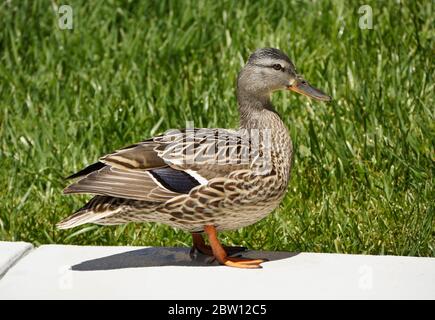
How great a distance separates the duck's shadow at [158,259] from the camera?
5.22 m

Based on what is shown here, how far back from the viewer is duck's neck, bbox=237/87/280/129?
215 inches

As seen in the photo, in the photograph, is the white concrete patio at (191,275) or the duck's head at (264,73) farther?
the duck's head at (264,73)

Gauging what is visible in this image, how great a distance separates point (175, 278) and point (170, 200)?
15.6 inches

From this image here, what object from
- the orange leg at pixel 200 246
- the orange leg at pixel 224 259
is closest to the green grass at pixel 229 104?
the orange leg at pixel 200 246

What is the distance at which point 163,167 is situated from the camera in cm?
520

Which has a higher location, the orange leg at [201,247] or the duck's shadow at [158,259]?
the orange leg at [201,247]

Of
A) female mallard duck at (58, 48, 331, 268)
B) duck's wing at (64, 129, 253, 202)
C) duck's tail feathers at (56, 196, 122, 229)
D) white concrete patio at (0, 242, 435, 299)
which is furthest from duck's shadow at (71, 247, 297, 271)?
duck's wing at (64, 129, 253, 202)

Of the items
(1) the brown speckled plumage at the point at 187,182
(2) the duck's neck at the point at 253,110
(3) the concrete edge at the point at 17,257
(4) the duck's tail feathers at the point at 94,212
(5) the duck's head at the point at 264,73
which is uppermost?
(5) the duck's head at the point at 264,73

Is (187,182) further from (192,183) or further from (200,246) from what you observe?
(200,246)

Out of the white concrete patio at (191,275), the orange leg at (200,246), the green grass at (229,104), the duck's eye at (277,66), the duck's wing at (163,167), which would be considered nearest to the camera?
the white concrete patio at (191,275)

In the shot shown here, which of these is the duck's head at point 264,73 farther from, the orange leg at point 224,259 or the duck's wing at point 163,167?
the orange leg at point 224,259

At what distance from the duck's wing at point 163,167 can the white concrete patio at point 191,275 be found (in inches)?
15.2

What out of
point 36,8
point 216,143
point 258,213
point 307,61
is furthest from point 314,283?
point 36,8

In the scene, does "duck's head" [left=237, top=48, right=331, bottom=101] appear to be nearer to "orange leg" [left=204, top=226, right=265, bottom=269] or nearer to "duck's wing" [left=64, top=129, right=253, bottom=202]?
"duck's wing" [left=64, top=129, right=253, bottom=202]
